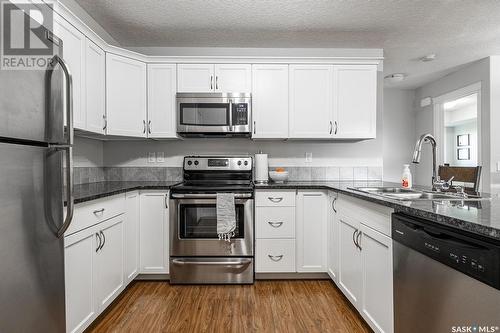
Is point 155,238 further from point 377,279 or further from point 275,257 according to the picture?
point 377,279

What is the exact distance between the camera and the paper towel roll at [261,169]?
3039 mm

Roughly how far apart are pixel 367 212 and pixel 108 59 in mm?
2611

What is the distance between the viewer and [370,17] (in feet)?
8.58

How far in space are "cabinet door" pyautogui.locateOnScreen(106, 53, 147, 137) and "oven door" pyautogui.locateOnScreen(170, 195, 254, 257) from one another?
2.91ft

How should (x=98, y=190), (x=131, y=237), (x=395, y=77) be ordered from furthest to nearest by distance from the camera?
(x=395, y=77) < (x=131, y=237) < (x=98, y=190)

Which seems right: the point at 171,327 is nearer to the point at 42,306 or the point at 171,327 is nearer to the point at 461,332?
the point at 42,306

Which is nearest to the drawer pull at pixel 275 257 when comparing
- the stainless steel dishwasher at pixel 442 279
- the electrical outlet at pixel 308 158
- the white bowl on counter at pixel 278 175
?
the white bowl on counter at pixel 278 175

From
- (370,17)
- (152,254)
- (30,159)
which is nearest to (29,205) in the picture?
(30,159)

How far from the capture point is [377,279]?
1.68 metres

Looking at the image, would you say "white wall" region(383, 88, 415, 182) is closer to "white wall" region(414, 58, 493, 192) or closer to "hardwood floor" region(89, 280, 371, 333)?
"white wall" region(414, 58, 493, 192)

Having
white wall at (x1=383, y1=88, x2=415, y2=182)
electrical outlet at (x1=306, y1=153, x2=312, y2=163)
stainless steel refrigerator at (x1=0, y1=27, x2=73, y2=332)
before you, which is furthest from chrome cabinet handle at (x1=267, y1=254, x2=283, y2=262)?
white wall at (x1=383, y1=88, x2=415, y2=182)

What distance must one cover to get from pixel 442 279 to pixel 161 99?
2.72 m

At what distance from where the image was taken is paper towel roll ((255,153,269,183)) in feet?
9.97

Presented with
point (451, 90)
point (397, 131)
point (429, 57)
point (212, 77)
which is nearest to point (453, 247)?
point (212, 77)
